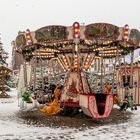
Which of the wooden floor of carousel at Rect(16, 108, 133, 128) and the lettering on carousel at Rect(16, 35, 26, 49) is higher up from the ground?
the lettering on carousel at Rect(16, 35, 26, 49)

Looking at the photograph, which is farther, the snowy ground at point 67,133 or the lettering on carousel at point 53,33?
the lettering on carousel at point 53,33

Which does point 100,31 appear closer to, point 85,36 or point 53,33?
point 85,36

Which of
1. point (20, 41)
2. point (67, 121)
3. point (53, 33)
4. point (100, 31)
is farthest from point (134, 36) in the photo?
point (20, 41)

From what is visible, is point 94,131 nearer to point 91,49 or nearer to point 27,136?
point 27,136

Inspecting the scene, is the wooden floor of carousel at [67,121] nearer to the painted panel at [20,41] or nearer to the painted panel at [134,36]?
the painted panel at [20,41]

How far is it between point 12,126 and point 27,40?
17.3 feet

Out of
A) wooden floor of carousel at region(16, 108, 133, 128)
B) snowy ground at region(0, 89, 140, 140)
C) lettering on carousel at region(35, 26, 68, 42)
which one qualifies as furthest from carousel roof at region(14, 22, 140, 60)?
snowy ground at region(0, 89, 140, 140)

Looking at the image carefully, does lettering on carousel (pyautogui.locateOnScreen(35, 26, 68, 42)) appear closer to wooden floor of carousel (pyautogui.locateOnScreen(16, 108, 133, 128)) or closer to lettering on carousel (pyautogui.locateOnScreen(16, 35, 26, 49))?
lettering on carousel (pyautogui.locateOnScreen(16, 35, 26, 49))

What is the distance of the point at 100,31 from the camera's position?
54.5ft

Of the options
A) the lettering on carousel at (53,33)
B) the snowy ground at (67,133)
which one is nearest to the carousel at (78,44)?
the lettering on carousel at (53,33)

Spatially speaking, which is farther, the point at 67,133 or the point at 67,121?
the point at 67,121

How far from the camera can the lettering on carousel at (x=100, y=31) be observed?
16.6 m

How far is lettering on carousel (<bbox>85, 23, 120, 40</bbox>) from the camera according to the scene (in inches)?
653

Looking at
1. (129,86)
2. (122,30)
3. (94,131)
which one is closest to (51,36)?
(122,30)
